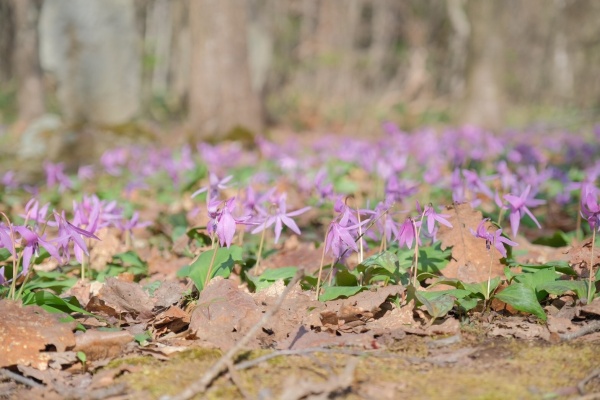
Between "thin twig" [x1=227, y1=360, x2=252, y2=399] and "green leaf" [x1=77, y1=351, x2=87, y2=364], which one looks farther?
"green leaf" [x1=77, y1=351, x2=87, y2=364]

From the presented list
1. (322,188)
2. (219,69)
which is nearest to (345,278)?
(322,188)

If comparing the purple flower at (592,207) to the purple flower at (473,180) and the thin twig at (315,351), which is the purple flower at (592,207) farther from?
the purple flower at (473,180)

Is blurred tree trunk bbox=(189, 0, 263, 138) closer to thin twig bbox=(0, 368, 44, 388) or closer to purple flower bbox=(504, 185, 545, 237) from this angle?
purple flower bbox=(504, 185, 545, 237)

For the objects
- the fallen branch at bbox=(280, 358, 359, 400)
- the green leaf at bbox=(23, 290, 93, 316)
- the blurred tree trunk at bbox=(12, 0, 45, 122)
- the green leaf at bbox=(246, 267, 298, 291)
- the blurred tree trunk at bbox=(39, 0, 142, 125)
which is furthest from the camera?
the blurred tree trunk at bbox=(12, 0, 45, 122)

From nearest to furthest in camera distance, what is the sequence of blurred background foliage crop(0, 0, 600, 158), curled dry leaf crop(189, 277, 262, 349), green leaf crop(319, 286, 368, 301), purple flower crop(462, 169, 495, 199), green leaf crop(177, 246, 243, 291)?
curled dry leaf crop(189, 277, 262, 349) < green leaf crop(319, 286, 368, 301) < green leaf crop(177, 246, 243, 291) < purple flower crop(462, 169, 495, 199) < blurred background foliage crop(0, 0, 600, 158)

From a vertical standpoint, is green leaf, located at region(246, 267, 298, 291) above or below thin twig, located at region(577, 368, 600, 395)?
below

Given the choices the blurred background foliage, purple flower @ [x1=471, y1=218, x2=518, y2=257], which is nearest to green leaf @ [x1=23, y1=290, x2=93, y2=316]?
purple flower @ [x1=471, y1=218, x2=518, y2=257]
